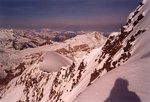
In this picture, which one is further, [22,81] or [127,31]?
[22,81]

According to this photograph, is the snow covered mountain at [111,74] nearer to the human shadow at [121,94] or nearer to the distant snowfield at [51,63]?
the human shadow at [121,94]

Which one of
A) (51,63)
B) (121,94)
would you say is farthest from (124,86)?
(51,63)

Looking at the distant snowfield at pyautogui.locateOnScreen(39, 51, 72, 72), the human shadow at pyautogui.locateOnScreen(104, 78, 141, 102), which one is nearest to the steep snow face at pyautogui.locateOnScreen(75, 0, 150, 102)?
the human shadow at pyautogui.locateOnScreen(104, 78, 141, 102)

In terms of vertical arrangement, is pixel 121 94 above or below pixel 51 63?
above

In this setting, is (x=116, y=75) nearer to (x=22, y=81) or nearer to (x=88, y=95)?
(x=88, y=95)

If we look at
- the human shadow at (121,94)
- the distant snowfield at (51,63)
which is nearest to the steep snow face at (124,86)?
the human shadow at (121,94)

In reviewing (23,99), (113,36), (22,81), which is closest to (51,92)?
(23,99)

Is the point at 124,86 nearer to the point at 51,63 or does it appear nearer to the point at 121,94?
the point at 121,94
